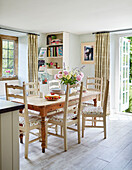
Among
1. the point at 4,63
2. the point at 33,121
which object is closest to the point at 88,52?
the point at 4,63

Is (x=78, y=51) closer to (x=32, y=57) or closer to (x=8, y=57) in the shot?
(x=32, y=57)

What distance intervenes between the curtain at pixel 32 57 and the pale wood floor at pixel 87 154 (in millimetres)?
2093

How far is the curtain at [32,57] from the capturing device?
5.34m

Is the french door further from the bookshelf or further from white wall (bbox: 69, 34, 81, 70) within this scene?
the bookshelf

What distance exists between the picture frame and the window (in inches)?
76.5

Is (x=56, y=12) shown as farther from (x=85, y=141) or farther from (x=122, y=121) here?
(x=122, y=121)

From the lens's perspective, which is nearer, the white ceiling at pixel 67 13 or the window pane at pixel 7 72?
the white ceiling at pixel 67 13

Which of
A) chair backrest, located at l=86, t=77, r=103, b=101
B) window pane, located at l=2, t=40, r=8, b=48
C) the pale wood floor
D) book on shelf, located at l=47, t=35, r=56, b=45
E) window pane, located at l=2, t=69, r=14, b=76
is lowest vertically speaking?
the pale wood floor

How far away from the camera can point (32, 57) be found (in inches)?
213

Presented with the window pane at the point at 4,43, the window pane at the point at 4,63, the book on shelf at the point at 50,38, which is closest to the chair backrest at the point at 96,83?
the book on shelf at the point at 50,38

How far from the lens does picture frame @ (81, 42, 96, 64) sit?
18.8 feet

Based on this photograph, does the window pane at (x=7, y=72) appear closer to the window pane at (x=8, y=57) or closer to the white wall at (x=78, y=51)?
the window pane at (x=8, y=57)

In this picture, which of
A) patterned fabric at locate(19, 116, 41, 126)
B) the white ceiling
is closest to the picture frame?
the white ceiling

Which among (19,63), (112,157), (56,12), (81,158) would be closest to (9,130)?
(81,158)
